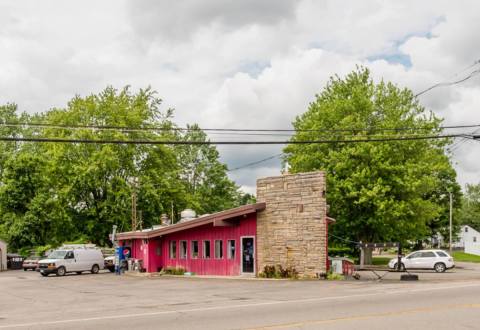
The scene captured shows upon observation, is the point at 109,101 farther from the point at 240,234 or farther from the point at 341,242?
the point at 240,234

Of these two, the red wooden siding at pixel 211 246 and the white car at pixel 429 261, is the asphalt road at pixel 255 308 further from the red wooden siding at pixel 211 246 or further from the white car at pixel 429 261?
the white car at pixel 429 261

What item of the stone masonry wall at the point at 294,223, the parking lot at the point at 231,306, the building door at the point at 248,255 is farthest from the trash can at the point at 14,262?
the parking lot at the point at 231,306

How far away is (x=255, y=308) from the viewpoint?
1566 cm

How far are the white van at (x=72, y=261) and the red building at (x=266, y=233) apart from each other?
8755 mm

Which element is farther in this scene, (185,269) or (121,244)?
(121,244)

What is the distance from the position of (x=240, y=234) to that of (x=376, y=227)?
16.4 m

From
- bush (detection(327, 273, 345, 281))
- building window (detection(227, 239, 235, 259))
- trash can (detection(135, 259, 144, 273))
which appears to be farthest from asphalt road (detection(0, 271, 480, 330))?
trash can (detection(135, 259, 144, 273))

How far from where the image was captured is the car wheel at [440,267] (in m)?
39.2

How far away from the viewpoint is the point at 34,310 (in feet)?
56.8

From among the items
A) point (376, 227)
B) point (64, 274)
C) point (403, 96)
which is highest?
point (403, 96)

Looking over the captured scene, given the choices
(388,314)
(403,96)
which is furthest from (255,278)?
(403,96)

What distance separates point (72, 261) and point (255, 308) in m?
28.4

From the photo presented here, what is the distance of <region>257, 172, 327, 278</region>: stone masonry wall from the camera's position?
2808 cm

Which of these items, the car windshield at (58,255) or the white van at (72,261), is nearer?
the white van at (72,261)
